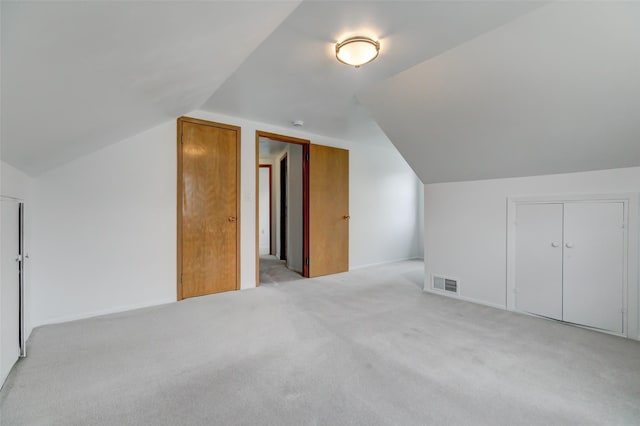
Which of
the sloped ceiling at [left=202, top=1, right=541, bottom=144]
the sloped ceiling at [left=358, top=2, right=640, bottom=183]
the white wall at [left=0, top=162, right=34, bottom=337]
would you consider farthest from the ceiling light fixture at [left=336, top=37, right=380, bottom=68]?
the white wall at [left=0, top=162, right=34, bottom=337]

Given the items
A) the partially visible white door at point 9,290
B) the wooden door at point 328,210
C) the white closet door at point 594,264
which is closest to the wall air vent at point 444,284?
the white closet door at point 594,264

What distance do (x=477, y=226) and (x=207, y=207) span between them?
10.3 feet

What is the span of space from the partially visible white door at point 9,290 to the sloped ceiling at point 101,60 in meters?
0.37

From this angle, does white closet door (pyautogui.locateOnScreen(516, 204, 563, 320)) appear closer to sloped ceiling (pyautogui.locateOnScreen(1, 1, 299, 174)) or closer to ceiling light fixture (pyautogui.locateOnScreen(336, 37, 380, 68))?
ceiling light fixture (pyautogui.locateOnScreen(336, 37, 380, 68))

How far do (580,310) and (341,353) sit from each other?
2217 mm

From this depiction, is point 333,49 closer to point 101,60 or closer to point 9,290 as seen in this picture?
point 101,60

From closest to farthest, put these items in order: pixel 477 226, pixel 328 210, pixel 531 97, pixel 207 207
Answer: pixel 531 97, pixel 477 226, pixel 207 207, pixel 328 210

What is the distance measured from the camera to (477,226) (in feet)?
10.5

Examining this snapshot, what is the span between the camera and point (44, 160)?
2080 mm

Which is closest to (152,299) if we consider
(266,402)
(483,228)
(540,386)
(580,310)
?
(266,402)

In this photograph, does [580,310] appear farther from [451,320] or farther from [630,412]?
[630,412]

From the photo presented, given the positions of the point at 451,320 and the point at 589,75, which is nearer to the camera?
the point at 589,75

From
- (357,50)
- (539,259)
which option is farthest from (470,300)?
(357,50)

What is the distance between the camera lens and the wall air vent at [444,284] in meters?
3.37
